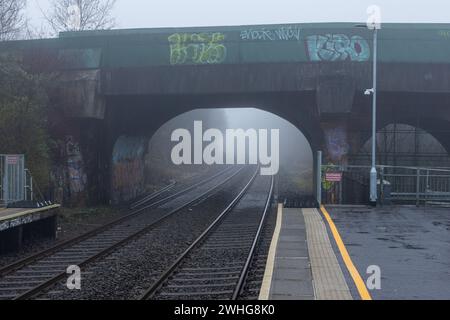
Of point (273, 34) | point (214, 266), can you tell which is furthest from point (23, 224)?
point (273, 34)

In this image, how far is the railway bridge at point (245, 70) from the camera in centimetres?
2384

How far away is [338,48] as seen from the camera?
24.2 meters

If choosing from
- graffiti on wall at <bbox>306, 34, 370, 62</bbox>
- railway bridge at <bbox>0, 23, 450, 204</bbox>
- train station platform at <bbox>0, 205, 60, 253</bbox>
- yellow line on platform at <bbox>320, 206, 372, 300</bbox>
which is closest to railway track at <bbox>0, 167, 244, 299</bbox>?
train station platform at <bbox>0, 205, 60, 253</bbox>

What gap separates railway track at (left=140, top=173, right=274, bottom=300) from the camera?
10031 millimetres

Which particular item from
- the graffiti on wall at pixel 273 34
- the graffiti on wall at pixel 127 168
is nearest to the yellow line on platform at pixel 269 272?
the graffiti on wall at pixel 273 34

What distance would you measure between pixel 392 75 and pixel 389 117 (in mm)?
3153

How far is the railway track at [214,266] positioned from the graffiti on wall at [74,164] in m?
7.39

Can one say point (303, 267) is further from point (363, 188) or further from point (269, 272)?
point (363, 188)

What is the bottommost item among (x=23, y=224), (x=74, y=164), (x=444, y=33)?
(x=23, y=224)

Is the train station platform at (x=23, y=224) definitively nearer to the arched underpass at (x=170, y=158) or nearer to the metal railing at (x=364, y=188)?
the metal railing at (x=364, y=188)

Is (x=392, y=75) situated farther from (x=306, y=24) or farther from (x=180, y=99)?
(x=180, y=99)

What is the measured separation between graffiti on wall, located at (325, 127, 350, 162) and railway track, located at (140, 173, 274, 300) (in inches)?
206

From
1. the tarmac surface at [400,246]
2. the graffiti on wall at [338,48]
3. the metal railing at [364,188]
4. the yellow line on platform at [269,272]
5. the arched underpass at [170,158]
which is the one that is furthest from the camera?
the arched underpass at [170,158]

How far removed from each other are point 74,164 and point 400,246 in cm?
1600
